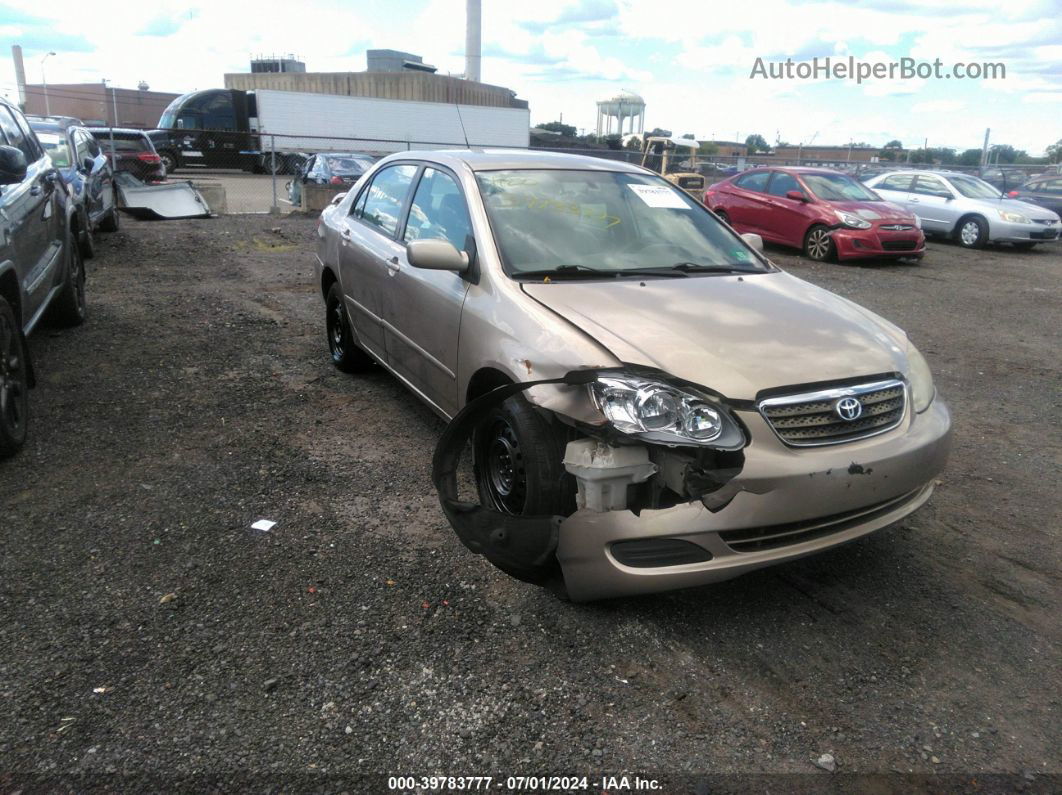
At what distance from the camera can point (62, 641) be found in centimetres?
281

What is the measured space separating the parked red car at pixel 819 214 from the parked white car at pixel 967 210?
2885 mm

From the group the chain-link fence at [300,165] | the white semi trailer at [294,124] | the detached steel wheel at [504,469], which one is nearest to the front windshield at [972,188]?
the chain-link fence at [300,165]

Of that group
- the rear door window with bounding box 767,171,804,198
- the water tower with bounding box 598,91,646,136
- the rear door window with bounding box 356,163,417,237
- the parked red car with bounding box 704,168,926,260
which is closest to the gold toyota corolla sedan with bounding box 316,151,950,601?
the rear door window with bounding box 356,163,417,237

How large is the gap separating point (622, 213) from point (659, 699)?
2.63 m

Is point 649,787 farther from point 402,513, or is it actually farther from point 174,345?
point 174,345

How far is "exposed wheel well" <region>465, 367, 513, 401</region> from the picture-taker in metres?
3.47

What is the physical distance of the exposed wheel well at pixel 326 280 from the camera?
591cm

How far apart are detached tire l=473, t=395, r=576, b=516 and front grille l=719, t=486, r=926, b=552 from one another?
0.60 meters

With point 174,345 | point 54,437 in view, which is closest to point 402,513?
point 54,437

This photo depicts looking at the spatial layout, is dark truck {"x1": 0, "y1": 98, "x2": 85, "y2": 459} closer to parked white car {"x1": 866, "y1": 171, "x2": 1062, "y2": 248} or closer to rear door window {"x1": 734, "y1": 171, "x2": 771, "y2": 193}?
rear door window {"x1": 734, "y1": 171, "x2": 771, "y2": 193}

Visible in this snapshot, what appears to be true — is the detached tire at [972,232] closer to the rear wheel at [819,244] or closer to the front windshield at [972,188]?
the front windshield at [972,188]

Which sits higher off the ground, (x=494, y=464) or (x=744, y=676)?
(x=494, y=464)

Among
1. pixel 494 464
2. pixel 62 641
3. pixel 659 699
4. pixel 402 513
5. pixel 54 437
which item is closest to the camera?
pixel 659 699

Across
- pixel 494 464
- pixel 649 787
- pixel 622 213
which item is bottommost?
pixel 649 787
